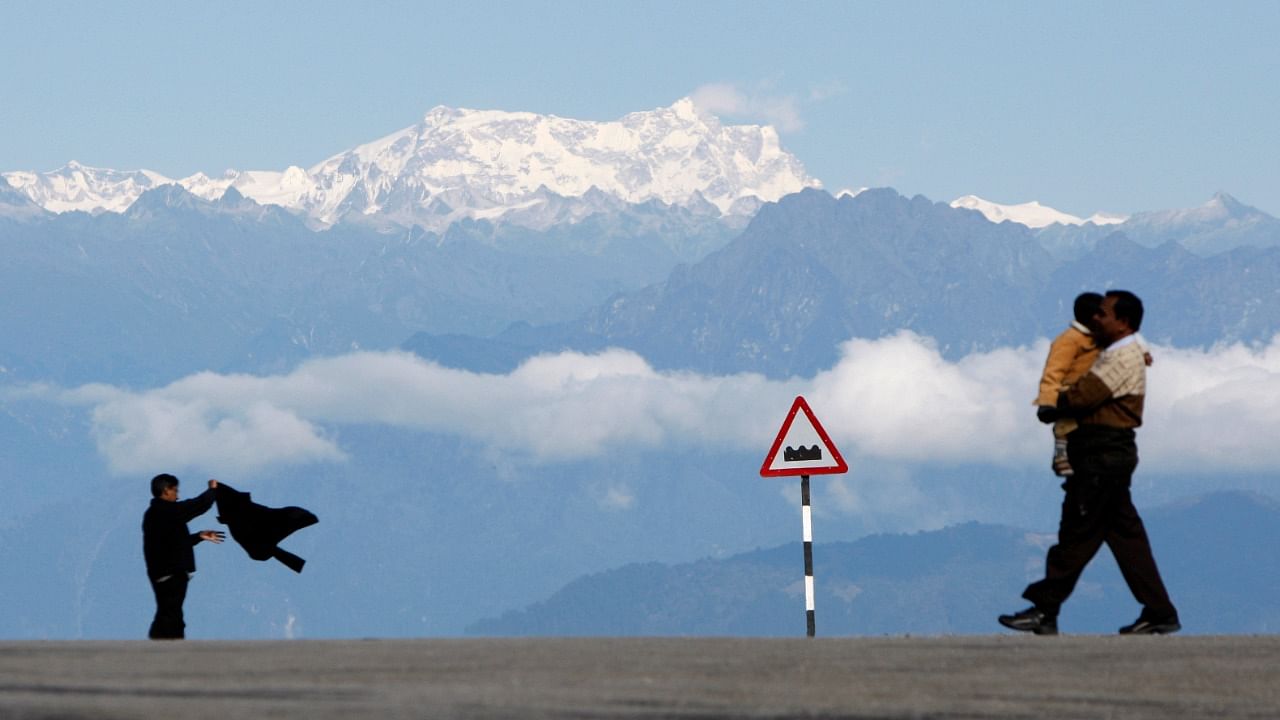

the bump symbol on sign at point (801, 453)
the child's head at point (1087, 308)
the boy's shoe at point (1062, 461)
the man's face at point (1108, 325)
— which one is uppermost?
the bump symbol on sign at point (801, 453)

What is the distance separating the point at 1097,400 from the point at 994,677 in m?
3.42

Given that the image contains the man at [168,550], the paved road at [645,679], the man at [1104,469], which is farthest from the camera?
the man at [168,550]

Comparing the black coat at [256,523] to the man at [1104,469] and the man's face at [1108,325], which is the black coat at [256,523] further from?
the man's face at [1108,325]

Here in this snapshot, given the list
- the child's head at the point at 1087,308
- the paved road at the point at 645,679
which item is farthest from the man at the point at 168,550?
the child's head at the point at 1087,308

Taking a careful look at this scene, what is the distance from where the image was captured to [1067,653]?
36.3ft

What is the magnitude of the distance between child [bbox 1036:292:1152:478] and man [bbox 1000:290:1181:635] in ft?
0.18

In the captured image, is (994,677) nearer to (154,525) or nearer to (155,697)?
(155,697)

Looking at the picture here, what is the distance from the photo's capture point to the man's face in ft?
42.7

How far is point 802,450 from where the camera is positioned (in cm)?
1923

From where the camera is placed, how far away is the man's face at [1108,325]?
512 inches

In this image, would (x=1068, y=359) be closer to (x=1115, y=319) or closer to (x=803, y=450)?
(x=1115, y=319)

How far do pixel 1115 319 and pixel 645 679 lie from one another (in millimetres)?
4979

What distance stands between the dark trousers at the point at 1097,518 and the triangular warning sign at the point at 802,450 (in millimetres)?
6076

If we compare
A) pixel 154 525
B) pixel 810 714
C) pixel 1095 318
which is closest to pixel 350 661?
pixel 810 714
